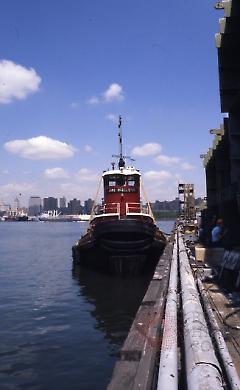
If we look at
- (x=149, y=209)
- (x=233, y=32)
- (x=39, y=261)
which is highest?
(x=233, y=32)

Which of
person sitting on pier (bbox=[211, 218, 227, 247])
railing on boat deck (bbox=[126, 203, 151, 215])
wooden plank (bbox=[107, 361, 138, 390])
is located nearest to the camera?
wooden plank (bbox=[107, 361, 138, 390])

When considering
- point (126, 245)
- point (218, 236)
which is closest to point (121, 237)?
point (126, 245)

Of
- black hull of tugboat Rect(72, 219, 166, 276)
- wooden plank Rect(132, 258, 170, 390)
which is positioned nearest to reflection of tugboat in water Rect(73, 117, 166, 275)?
black hull of tugboat Rect(72, 219, 166, 276)

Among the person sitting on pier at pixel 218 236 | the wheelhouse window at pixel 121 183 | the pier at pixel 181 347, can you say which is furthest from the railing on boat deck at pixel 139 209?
the pier at pixel 181 347

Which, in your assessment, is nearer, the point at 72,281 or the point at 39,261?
the point at 72,281

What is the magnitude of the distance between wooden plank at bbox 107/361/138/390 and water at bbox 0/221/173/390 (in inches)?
139

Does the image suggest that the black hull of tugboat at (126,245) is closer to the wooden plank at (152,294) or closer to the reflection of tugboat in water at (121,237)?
the reflection of tugboat in water at (121,237)

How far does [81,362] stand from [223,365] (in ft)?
17.4

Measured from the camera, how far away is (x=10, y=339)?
36.6ft

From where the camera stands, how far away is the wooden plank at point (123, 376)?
166 inches

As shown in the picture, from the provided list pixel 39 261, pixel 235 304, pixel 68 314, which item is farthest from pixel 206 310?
pixel 39 261

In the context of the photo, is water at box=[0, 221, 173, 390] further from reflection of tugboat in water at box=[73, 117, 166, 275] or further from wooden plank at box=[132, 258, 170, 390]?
wooden plank at box=[132, 258, 170, 390]

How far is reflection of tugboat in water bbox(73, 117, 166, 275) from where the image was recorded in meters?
20.4

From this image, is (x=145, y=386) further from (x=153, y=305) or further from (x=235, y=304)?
(x=235, y=304)
